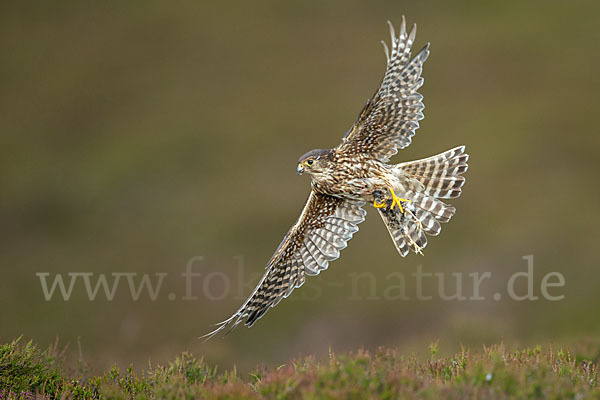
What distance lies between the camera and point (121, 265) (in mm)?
24562

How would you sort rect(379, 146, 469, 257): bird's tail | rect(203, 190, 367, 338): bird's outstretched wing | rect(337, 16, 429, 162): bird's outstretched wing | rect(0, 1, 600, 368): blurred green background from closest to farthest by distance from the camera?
rect(337, 16, 429, 162): bird's outstretched wing
rect(379, 146, 469, 257): bird's tail
rect(203, 190, 367, 338): bird's outstretched wing
rect(0, 1, 600, 368): blurred green background

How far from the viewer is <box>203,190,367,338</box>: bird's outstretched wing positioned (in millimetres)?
8633

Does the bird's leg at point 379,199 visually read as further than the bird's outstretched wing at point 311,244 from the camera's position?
No

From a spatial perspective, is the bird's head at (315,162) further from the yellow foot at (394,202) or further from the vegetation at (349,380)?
the vegetation at (349,380)

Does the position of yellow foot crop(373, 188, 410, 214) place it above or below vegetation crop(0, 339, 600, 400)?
above

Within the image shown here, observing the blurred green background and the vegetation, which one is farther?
the blurred green background

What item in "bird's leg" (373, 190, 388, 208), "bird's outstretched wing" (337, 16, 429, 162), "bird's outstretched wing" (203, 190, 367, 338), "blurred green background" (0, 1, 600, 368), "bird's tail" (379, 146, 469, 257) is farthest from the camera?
"blurred green background" (0, 1, 600, 368)

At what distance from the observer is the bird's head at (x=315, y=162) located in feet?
26.8

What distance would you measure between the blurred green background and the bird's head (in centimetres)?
638

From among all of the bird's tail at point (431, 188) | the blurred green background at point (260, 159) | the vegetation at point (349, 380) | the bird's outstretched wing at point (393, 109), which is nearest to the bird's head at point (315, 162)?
the bird's outstretched wing at point (393, 109)

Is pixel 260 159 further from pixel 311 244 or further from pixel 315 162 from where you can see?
pixel 315 162

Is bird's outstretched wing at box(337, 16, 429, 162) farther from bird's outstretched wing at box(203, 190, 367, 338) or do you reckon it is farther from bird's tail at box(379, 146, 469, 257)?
bird's outstretched wing at box(203, 190, 367, 338)

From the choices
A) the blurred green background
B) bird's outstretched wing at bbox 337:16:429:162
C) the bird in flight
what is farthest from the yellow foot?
the blurred green background

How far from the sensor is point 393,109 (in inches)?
321
